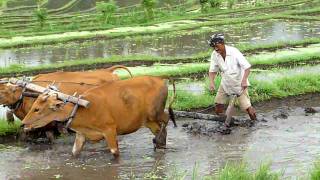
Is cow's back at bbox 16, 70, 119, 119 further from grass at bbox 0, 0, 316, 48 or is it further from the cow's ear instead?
grass at bbox 0, 0, 316, 48

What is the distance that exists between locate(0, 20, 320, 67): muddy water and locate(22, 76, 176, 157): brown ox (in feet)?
29.8

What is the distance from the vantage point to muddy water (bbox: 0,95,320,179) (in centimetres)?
711

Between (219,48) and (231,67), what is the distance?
437mm

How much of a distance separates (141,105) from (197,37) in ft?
43.6

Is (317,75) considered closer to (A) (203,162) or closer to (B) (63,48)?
(A) (203,162)

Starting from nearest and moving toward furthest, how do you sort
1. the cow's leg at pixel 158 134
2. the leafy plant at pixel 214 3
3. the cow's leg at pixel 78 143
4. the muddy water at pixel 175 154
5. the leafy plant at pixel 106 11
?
1. the muddy water at pixel 175 154
2. the cow's leg at pixel 78 143
3. the cow's leg at pixel 158 134
4. the leafy plant at pixel 106 11
5. the leafy plant at pixel 214 3

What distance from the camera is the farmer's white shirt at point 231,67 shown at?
353 inches

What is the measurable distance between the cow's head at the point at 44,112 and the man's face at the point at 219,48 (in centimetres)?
269

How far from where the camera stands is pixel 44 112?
727 cm

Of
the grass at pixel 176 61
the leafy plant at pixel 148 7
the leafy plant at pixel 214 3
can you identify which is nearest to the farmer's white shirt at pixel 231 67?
the grass at pixel 176 61

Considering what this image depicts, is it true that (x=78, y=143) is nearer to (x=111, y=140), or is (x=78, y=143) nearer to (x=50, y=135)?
(x=111, y=140)

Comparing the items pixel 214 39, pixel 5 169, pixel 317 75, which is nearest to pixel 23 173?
pixel 5 169

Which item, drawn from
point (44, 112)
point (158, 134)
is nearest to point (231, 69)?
point (158, 134)

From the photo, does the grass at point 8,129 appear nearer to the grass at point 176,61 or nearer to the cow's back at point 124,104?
the cow's back at point 124,104
